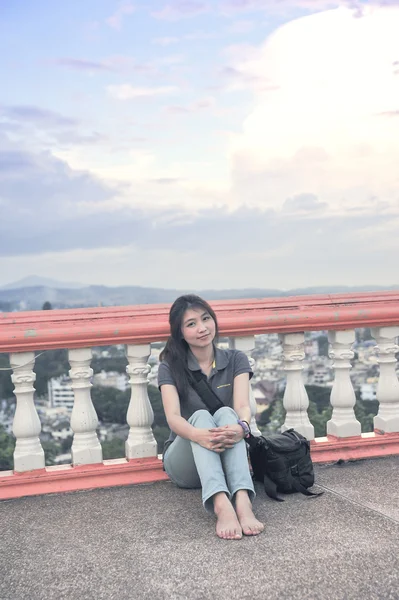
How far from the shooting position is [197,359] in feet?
12.5

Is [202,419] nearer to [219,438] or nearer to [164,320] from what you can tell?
[219,438]

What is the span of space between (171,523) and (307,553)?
749 mm

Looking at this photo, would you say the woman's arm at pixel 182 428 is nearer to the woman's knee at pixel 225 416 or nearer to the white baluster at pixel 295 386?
the woman's knee at pixel 225 416

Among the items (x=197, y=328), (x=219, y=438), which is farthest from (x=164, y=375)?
(x=219, y=438)

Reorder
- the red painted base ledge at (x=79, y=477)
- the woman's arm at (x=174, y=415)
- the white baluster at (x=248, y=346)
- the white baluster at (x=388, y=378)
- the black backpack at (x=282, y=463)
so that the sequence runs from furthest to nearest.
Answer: the white baluster at (x=388, y=378)
the white baluster at (x=248, y=346)
the red painted base ledge at (x=79, y=477)
the black backpack at (x=282, y=463)
the woman's arm at (x=174, y=415)

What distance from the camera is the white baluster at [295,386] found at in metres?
4.14

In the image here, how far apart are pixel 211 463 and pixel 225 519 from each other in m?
0.31

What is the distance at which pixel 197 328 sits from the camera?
3695mm

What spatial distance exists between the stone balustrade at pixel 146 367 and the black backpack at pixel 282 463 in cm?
42

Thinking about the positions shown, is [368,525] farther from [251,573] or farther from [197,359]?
[197,359]

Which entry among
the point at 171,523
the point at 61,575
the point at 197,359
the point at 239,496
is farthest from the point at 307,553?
the point at 197,359

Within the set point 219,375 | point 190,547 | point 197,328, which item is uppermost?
point 197,328

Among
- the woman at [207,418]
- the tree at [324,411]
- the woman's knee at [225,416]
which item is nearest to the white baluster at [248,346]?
the woman at [207,418]

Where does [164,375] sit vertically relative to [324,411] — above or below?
above
